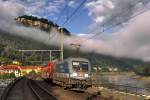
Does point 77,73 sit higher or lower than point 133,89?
higher

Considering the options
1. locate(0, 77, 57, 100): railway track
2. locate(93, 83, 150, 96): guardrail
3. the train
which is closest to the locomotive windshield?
the train

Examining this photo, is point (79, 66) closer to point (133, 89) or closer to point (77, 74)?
point (77, 74)

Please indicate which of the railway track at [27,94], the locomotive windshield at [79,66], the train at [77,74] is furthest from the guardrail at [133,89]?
the locomotive windshield at [79,66]

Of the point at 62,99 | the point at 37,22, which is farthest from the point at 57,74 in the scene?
the point at 37,22

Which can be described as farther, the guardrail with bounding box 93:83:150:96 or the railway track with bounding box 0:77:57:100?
the railway track with bounding box 0:77:57:100

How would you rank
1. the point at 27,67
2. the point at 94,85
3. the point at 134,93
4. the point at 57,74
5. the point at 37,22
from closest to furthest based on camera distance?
the point at 134,93 → the point at 94,85 → the point at 57,74 → the point at 37,22 → the point at 27,67

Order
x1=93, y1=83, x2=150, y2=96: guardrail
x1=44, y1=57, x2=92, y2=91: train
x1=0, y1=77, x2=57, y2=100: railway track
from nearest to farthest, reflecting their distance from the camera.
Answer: x1=93, y1=83, x2=150, y2=96: guardrail < x1=0, y1=77, x2=57, y2=100: railway track < x1=44, y1=57, x2=92, y2=91: train

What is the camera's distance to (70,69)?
138ft

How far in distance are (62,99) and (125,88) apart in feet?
20.4

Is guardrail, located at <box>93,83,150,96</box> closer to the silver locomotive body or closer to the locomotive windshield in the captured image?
the silver locomotive body

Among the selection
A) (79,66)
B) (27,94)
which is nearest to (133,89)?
(27,94)

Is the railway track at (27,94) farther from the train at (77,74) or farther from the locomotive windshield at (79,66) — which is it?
the locomotive windshield at (79,66)

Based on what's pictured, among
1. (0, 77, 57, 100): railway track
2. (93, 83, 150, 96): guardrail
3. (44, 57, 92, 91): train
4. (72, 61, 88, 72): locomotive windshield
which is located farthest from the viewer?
(72, 61, 88, 72): locomotive windshield

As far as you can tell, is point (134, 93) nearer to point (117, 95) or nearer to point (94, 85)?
point (117, 95)
